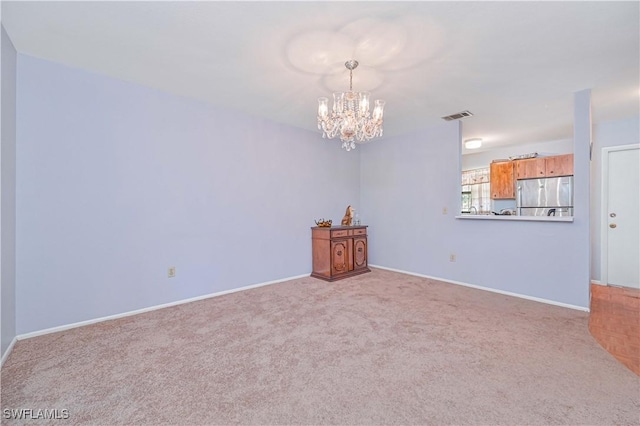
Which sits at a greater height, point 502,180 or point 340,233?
point 502,180

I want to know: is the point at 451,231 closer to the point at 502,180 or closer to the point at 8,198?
the point at 502,180

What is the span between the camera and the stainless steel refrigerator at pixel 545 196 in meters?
4.54

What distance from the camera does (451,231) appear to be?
412 centimetres

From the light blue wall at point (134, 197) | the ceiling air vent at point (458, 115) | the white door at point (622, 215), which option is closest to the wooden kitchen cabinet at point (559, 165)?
the white door at point (622, 215)

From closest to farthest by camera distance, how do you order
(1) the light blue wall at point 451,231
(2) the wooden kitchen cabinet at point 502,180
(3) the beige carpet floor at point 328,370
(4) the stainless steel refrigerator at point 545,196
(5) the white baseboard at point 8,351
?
(3) the beige carpet floor at point 328,370 → (5) the white baseboard at point 8,351 → (1) the light blue wall at point 451,231 → (4) the stainless steel refrigerator at point 545,196 → (2) the wooden kitchen cabinet at point 502,180

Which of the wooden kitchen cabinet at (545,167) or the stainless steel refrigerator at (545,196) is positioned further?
the wooden kitchen cabinet at (545,167)

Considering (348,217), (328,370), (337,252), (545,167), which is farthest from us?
(545,167)

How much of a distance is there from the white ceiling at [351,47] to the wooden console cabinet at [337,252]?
202cm

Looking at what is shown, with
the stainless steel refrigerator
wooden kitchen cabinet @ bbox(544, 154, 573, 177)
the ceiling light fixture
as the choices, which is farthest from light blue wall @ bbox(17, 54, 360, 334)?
wooden kitchen cabinet @ bbox(544, 154, 573, 177)

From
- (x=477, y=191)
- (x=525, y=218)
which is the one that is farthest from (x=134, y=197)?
(x=477, y=191)

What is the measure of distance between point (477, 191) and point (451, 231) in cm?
267

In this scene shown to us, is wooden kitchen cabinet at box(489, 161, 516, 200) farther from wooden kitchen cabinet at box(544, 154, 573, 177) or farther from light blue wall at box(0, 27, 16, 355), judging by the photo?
light blue wall at box(0, 27, 16, 355)

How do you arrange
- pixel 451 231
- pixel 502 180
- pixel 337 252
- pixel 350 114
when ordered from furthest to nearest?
pixel 502 180 < pixel 337 252 < pixel 451 231 < pixel 350 114

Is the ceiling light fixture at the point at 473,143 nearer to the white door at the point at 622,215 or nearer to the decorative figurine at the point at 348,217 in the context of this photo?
the white door at the point at 622,215
